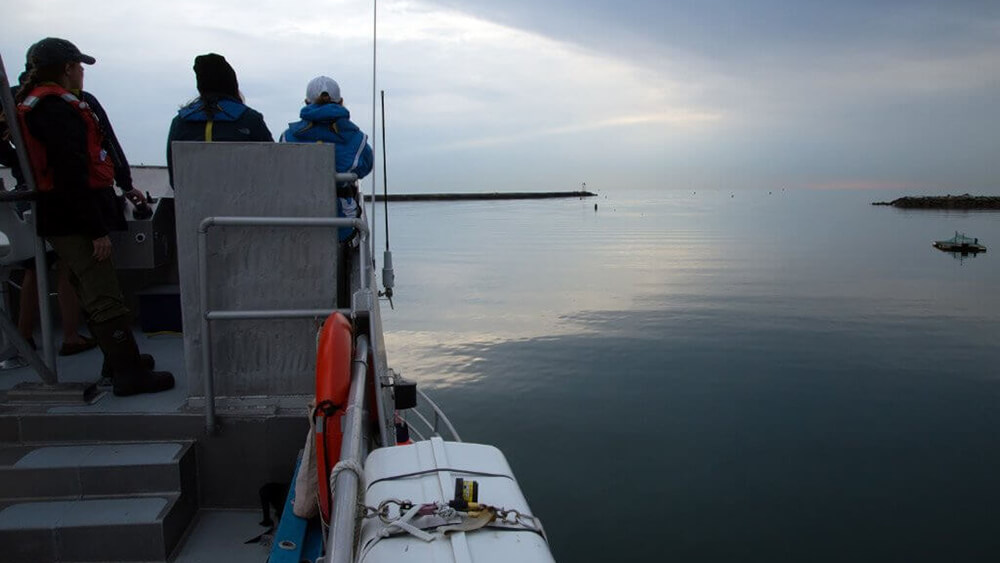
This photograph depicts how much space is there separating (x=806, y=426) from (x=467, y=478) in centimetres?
1384

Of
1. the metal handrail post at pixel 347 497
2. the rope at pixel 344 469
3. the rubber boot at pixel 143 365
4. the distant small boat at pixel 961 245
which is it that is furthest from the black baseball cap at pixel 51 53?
the distant small boat at pixel 961 245

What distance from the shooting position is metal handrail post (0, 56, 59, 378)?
137 inches

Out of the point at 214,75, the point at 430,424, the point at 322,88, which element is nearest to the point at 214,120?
the point at 214,75

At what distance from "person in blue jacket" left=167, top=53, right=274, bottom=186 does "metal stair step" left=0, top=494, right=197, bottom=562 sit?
2169mm

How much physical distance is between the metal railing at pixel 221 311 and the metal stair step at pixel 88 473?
318 millimetres

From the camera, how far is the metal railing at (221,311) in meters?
3.58

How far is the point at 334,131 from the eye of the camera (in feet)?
17.0

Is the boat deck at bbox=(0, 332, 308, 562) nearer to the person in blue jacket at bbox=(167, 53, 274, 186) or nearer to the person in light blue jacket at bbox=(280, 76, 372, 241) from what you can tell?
the person in blue jacket at bbox=(167, 53, 274, 186)

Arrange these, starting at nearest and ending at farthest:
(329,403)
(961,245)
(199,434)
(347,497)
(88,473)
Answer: (347,497), (329,403), (88,473), (199,434), (961,245)

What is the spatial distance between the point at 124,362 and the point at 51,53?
6.00 ft

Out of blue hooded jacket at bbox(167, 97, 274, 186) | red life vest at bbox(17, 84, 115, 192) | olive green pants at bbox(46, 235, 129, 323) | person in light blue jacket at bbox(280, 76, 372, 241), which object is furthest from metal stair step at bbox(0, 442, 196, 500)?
person in light blue jacket at bbox(280, 76, 372, 241)

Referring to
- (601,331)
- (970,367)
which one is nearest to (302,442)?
(601,331)

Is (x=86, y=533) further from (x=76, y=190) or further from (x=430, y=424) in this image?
(x=430, y=424)

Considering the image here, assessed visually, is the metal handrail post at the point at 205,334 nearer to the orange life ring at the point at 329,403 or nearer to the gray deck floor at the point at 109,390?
the gray deck floor at the point at 109,390
